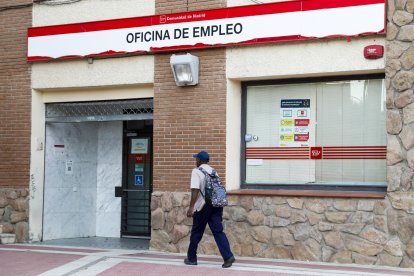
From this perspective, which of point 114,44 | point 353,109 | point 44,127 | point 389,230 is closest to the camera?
point 389,230

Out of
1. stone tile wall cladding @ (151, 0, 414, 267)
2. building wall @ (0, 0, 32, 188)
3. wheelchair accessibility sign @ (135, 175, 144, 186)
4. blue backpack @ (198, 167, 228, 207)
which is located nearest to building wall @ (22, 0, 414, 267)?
stone tile wall cladding @ (151, 0, 414, 267)

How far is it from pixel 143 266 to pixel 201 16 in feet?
14.2

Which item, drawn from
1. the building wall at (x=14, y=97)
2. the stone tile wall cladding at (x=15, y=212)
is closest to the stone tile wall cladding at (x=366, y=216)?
the stone tile wall cladding at (x=15, y=212)

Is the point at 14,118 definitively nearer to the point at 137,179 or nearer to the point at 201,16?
the point at 137,179

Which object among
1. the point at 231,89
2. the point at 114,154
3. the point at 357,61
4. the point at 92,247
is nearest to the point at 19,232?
the point at 92,247

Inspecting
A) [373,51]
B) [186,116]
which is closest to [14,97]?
[186,116]

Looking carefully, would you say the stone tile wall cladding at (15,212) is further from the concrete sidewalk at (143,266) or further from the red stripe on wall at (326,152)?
the red stripe on wall at (326,152)

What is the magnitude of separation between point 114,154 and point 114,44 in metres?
2.87

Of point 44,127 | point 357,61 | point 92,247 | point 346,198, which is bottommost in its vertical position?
point 92,247

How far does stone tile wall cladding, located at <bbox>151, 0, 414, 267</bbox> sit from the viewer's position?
32.2ft

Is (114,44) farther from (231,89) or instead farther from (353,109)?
(353,109)

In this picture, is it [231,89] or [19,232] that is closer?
[231,89]

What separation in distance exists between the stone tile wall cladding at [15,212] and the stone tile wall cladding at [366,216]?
4.36 m

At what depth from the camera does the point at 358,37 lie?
10.3 meters
